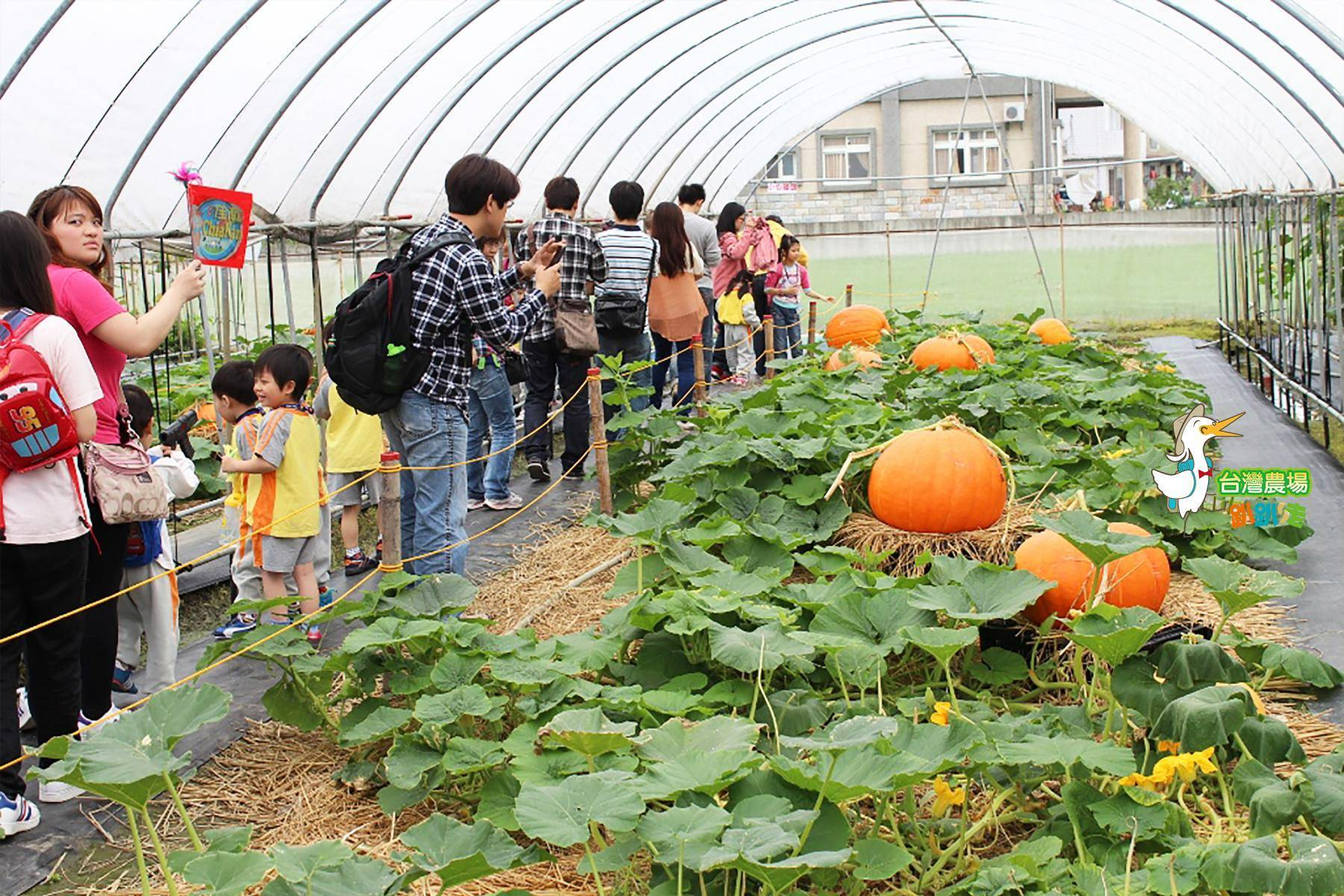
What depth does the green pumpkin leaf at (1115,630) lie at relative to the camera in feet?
9.89

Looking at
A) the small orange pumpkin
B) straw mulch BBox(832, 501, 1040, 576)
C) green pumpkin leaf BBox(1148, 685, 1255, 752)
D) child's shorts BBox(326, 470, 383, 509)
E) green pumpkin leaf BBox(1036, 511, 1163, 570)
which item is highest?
the small orange pumpkin

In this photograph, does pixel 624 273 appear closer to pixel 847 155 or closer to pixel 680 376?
pixel 680 376

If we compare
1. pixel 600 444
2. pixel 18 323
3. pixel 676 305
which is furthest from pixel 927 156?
pixel 18 323

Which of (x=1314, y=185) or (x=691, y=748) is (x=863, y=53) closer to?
(x=1314, y=185)

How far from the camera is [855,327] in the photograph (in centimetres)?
1044

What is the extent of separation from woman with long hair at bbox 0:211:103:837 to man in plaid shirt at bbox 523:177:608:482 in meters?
3.38

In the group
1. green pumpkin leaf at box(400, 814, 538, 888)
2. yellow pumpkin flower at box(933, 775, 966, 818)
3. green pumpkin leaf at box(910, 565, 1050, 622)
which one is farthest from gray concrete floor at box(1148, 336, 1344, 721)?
green pumpkin leaf at box(400, 814, 538, 888)

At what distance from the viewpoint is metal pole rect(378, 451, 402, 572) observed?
13.9ft

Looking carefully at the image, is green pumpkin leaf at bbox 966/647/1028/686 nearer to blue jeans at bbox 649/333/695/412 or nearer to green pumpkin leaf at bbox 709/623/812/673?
green pumpkin leaf at bbox 709/623/812/673

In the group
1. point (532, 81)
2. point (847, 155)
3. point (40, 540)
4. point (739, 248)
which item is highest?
point (847, 155)

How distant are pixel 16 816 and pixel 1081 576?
3018mm

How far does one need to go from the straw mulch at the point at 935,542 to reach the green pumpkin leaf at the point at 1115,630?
124 centimetres

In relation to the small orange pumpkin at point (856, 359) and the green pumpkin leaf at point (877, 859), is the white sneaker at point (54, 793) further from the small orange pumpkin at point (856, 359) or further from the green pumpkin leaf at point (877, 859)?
the small orange pumpkin at point (856, 359)

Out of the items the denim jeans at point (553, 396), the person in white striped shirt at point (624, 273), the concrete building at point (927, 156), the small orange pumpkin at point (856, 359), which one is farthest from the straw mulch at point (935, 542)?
the concrete building at point (927, 156)
